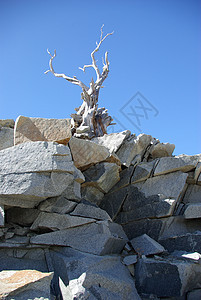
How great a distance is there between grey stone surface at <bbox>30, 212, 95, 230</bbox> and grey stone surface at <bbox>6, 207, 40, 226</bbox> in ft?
0.94

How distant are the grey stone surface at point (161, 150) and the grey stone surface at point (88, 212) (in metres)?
4.73

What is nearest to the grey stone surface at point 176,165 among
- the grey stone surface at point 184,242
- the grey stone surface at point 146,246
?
the grey stone surface at point 184,242

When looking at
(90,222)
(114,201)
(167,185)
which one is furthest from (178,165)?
(90,222)

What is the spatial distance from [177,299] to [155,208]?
312cm

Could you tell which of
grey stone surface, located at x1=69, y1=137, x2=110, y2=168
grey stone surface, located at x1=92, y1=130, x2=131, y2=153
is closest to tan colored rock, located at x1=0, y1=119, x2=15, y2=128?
grey stone surface, located at x1=92, y1=130, x2=131, y2=153

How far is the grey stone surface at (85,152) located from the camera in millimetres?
9500

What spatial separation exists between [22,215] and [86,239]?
2145 millimetres

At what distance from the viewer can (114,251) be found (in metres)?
7.61

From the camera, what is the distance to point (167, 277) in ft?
21.5

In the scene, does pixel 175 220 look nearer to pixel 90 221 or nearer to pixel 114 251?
pixel 114 251

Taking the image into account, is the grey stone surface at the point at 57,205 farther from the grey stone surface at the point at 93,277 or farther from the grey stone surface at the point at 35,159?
the grey stone surface at the point at 93,277

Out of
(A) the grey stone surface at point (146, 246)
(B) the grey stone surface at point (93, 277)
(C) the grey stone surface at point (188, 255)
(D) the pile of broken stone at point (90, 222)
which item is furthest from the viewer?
(A) the grey stone surface at point (146, 246)

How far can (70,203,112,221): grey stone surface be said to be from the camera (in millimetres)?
7764

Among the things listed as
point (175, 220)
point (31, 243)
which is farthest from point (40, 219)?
point (175, 220)
